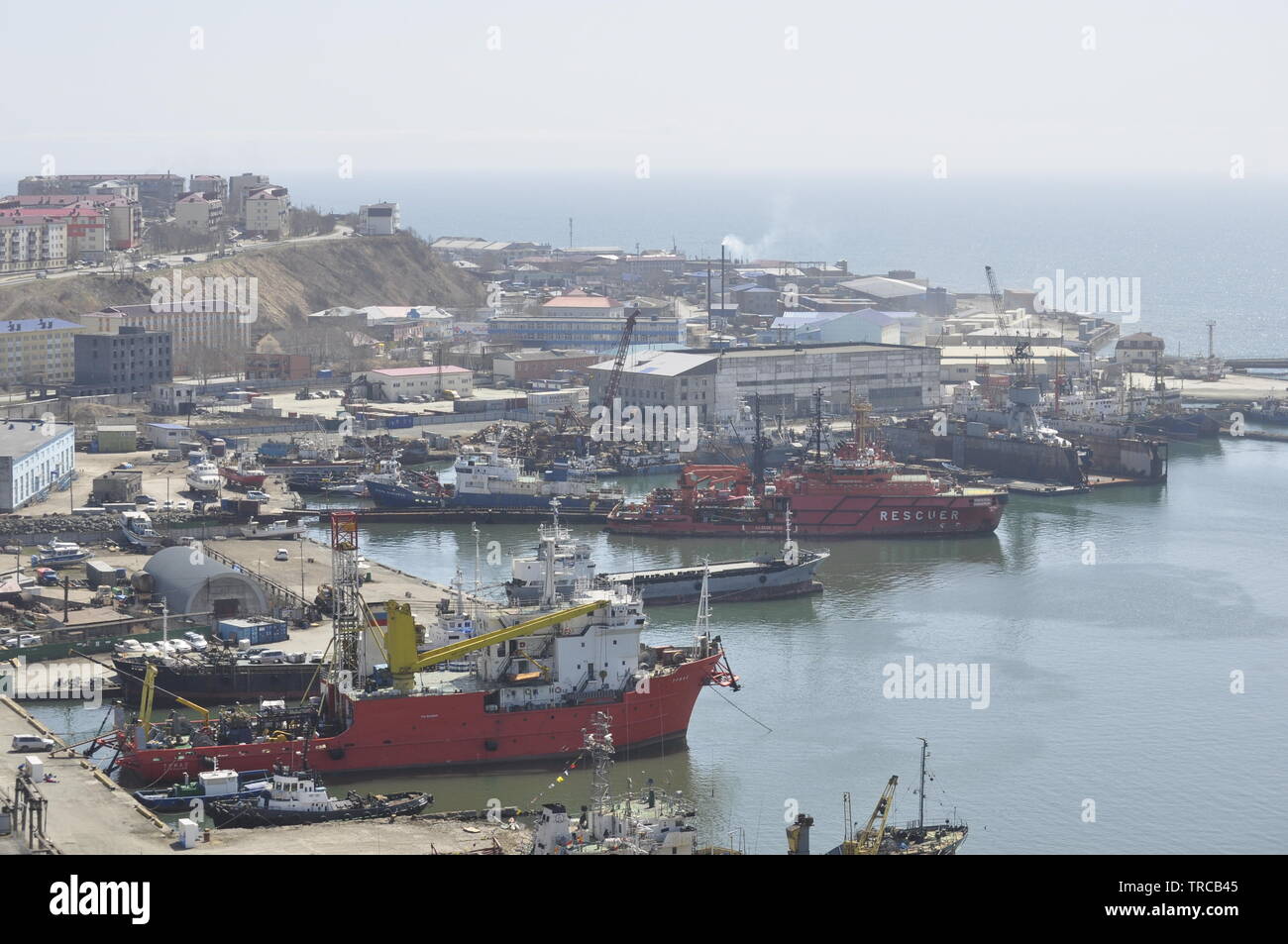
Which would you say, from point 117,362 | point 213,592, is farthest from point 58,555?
point 117,362

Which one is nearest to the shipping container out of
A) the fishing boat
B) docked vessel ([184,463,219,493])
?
the fishing boat

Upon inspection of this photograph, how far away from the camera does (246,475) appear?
1459 inches

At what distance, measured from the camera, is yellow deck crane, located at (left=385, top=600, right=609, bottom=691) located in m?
19.5

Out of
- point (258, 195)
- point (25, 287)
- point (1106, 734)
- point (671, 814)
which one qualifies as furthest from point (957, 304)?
point (671, 814)

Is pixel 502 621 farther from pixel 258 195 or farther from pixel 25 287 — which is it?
pixel 258 195

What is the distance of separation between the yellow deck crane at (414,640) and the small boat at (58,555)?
10839 millimetres

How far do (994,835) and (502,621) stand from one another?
5867 mm

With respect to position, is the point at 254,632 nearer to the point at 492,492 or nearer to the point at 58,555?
the point at 58,555

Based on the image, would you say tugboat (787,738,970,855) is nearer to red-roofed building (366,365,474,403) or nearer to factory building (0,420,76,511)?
factory building (0,420,76,511)

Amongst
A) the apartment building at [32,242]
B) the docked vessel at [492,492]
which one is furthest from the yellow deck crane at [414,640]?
the apartment building at [32,242]

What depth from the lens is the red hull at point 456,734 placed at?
19.2m

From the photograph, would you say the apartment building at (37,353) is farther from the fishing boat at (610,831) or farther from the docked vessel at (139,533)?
the fishing boat at (610,831)

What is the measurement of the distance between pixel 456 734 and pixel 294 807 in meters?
2.53

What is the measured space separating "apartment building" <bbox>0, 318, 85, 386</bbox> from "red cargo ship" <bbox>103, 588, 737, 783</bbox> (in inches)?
1198
